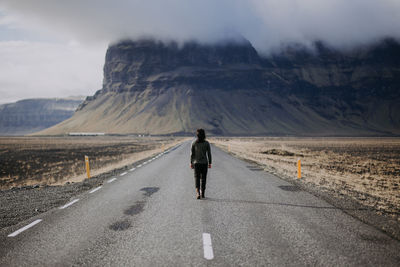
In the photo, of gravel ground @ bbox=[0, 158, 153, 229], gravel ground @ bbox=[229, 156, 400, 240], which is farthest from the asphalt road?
gravel ground @ bbox=[0, 158, 153, 229]

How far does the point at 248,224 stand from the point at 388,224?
2.82 meters

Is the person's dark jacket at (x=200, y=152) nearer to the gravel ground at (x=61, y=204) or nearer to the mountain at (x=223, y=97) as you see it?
the gravel ground at (x=61, y=204)

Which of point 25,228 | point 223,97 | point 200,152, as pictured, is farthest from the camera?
point 223,97

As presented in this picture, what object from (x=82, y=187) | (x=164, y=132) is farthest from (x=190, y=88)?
(x=82, y=187)

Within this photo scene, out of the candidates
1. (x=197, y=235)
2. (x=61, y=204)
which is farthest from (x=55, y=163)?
(x=197, y=235)

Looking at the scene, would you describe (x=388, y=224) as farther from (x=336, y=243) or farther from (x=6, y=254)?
(x=6, y=254)

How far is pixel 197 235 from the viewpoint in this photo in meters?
5.30

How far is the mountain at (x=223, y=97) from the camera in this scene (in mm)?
150250

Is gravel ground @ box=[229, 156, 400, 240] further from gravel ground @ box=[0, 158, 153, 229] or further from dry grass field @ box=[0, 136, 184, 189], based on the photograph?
dry grass field @ box=[0, 136, 184, 189]

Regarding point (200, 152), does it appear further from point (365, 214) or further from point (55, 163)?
point (55, 163)

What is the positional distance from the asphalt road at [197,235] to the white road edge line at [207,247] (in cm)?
1

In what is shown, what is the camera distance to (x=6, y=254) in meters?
4.53

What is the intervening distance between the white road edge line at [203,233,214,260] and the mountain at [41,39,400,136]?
133 metres

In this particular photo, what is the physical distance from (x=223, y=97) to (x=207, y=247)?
167499mm
